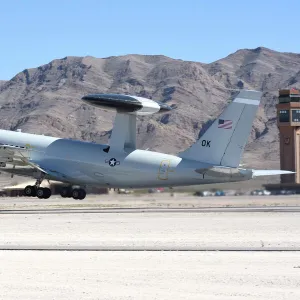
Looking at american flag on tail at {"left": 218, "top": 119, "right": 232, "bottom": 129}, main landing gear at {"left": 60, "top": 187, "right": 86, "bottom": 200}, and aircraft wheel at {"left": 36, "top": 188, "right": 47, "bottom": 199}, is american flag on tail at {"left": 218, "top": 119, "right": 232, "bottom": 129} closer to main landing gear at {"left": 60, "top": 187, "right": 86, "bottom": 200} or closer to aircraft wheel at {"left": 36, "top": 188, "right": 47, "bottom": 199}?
main landing gear at {"left": 60, "top": 187, "right": 86, "bottom": 200}

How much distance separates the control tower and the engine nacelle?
377 feet

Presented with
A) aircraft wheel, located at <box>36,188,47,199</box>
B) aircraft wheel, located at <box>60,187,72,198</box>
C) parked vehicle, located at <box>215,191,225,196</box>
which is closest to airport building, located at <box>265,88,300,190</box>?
parked vehicle, located at <box>215,191,225,196</box>

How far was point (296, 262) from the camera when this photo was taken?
74.0 ft

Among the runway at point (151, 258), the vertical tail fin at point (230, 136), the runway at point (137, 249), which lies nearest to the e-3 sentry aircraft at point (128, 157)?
the vertical tail fin at point (230, 136)

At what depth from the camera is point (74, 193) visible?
62000 mm

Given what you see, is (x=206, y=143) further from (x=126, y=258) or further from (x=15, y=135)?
(x=126, y=258)

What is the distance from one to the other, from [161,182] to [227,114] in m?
6.84

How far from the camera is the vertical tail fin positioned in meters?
55.3

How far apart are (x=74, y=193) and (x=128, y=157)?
630 cm

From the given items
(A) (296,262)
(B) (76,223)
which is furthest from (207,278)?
(B) (76,223)

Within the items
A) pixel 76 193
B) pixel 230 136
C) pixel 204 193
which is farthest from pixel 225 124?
pixel 76 193

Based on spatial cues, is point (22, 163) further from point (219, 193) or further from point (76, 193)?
point (219, 193)

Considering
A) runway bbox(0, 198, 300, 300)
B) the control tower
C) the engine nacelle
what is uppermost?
the control tower

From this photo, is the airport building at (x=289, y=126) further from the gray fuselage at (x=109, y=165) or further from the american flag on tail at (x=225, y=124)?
the american flag on tail at (x=225, y=124)
